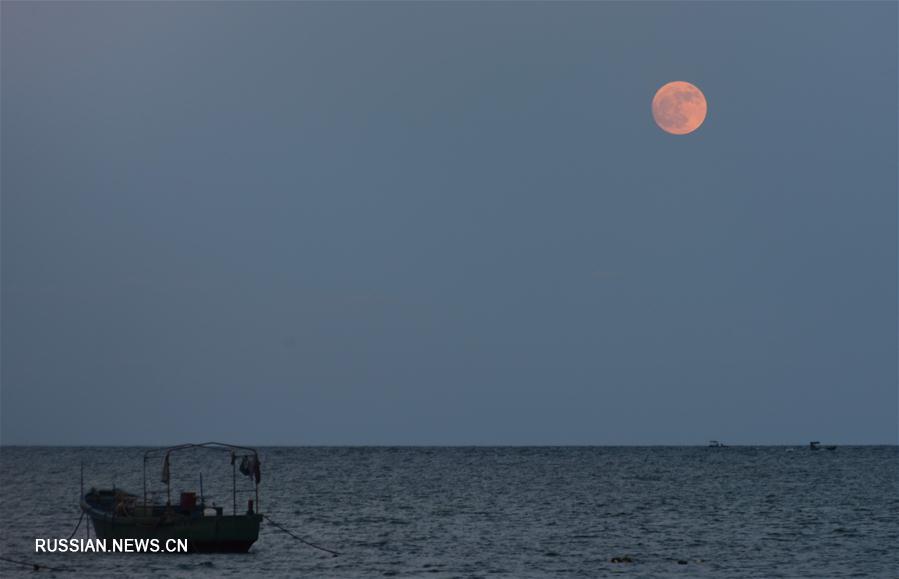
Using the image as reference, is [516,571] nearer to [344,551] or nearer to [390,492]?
[344,551]

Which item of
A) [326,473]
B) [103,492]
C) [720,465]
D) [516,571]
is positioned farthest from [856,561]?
[720,465]

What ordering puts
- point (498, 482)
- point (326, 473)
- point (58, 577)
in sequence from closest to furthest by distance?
point (58, 577), point (498, 482), point (326, 473)

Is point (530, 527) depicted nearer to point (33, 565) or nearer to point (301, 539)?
point (301, 539)

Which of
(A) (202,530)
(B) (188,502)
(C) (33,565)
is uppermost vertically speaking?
(B) (188,502)

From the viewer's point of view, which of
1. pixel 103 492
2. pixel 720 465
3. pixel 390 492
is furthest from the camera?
pixel 720 465

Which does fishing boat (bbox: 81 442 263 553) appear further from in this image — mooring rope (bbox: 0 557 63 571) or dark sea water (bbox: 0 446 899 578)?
mooring rope (bbox: 0 557 63 571)

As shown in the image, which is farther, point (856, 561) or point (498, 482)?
point (498, 482)

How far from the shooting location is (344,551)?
2132 inches

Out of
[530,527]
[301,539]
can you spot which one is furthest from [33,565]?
[530,527]

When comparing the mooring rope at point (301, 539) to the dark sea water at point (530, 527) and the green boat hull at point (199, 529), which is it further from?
the green boat hull at point (199, 529)

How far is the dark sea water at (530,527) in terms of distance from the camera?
160 feet

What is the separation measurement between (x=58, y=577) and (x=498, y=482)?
79.5m

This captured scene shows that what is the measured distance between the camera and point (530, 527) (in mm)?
67625

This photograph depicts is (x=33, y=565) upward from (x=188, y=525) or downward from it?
downward
